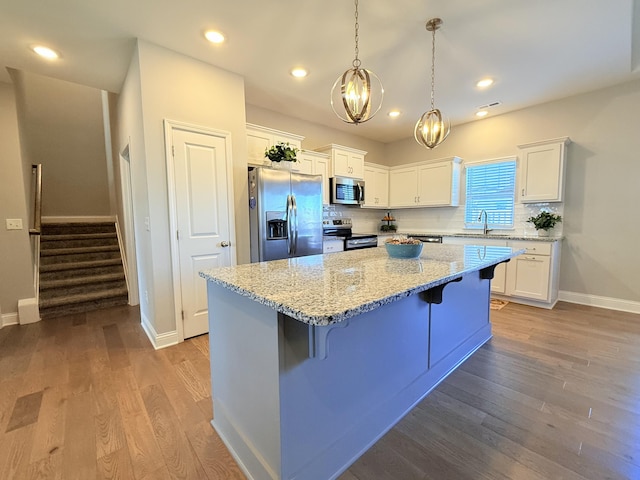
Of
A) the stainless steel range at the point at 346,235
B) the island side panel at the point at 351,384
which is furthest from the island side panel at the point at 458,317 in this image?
the stainless steel range at the point at 346,235

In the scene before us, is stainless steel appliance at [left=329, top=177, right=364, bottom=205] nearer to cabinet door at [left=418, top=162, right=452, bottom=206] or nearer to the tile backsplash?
the tile backsplash

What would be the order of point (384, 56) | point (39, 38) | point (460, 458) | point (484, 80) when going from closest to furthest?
point (460, 458), point (39, 38), point (384, 56), point (484, 80)

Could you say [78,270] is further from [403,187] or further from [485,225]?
[485,225]

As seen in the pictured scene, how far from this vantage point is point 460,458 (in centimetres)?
141

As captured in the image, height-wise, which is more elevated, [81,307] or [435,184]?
[435,184]

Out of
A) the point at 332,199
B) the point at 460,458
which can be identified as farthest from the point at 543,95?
the point at 460,458

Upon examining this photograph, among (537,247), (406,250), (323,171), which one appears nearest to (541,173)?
(537,247)

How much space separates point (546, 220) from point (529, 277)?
853 mm

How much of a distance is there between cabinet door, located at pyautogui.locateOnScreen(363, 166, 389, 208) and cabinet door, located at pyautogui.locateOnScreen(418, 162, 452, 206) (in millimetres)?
677

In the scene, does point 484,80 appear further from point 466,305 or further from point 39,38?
point 39,38

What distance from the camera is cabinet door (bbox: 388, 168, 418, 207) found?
5.24 metres

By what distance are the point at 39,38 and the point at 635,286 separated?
6.83m

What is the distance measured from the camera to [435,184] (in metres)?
4.91

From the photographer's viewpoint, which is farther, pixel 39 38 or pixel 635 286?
pixel 635 286
